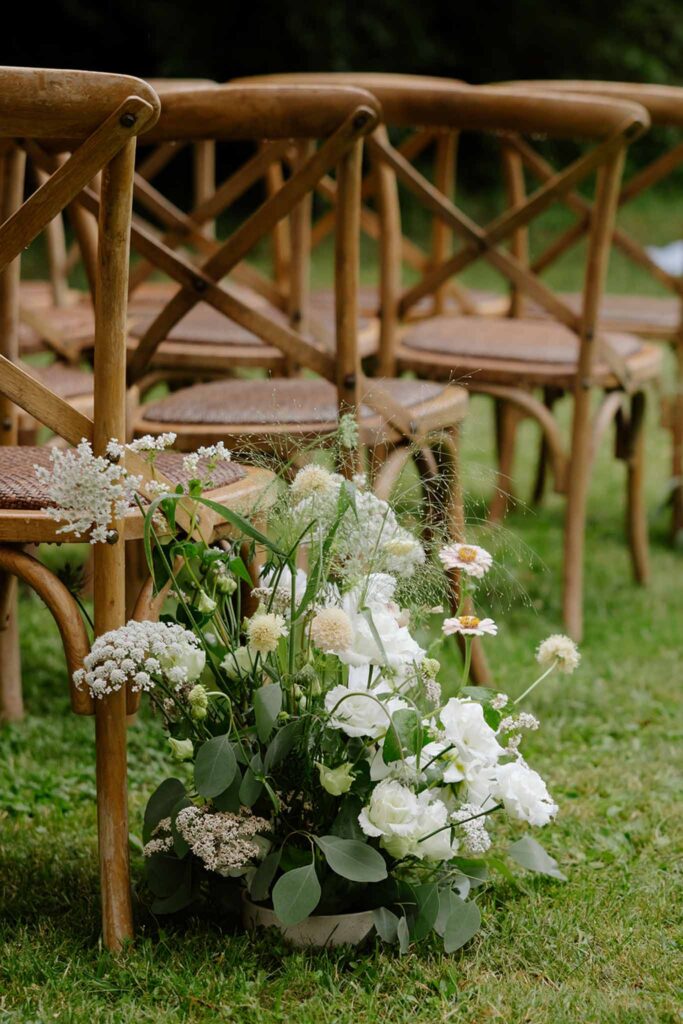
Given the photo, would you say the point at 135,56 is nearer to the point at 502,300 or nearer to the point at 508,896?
the point at 502,300

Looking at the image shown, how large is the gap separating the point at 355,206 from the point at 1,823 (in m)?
1.16

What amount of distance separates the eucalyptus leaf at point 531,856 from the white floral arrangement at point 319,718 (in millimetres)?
112

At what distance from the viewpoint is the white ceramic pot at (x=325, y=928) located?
1.80 metres

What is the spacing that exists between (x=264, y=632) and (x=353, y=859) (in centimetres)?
31

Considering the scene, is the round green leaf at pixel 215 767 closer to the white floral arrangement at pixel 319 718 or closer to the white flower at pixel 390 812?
the white floral arrangement at pixel 319 718

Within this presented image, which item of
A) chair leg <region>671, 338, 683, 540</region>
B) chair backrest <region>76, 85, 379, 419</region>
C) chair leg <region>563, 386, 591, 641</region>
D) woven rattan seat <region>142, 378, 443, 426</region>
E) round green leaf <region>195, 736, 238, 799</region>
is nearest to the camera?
round green leaf <region>195, 736, 238, 799</region>

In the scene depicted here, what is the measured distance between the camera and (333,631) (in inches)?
66.7

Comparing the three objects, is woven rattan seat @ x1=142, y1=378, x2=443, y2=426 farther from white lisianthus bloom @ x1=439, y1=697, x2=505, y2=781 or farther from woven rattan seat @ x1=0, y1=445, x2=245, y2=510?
white lisianthus bloom @ x1=439, y1=697, x2=505, y2=781

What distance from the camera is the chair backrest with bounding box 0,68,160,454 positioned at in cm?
161

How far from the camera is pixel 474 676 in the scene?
110 inches

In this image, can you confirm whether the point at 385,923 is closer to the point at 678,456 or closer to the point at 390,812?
the point at 390,812

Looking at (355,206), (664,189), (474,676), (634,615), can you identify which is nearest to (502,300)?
(634,615)

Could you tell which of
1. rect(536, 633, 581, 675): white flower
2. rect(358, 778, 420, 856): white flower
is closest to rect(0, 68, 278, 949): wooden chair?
rect(358, 778, 420, 856): white flower

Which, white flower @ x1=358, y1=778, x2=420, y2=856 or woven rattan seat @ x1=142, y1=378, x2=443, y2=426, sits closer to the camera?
white flower @ x1=358, y1=778, x2=420, y2=856
